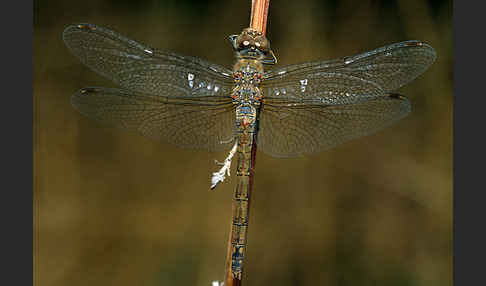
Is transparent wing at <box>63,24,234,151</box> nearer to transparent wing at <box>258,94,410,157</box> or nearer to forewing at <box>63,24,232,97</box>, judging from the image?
forewing at <box>63,24,232,97</box>

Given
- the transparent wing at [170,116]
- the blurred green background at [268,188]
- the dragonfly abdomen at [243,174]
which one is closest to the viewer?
the dragonfly abdomen at [243,174]

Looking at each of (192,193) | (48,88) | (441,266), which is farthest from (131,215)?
(441,266)

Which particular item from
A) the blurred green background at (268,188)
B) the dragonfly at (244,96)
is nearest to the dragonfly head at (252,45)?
the dragonfly at (244,96)

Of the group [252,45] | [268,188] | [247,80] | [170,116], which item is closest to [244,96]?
[247,80]

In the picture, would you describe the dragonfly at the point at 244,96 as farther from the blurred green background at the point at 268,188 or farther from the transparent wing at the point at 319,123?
the blurred green background at the point at 268,188

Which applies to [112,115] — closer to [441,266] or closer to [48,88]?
[48,88]

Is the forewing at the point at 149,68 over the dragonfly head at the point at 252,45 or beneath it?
beneath

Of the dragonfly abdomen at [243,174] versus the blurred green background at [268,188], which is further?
the blurred green background at [268,188]
